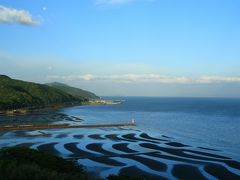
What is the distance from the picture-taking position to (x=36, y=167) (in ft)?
68.1

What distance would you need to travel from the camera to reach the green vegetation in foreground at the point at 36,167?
17516 millimetres

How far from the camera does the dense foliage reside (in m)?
17.5

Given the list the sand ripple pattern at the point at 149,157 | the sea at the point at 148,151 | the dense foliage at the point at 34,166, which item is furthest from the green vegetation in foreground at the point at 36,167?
the sand ripple pattern at the point at 149,157

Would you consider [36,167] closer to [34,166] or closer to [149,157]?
[34,166]

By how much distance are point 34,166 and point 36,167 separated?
0.89 meters

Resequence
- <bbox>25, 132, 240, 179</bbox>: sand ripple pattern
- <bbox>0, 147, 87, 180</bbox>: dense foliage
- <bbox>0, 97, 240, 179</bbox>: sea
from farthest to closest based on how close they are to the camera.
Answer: <bbox>0, 97, 240, 179</bbox>: sea, <bbox>25, 132, 240, 179</bbox>: sand ripple pattern, <bbox>0, 147, 87, 180</bbox>: dense foliage

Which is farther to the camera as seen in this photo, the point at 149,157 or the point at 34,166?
the point at 149,157

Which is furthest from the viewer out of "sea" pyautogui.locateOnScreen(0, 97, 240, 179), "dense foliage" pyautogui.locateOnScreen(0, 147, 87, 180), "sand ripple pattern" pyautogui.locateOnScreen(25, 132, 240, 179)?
"sea" pyautogui.locateOnScreen(0, 97, 240, 179)

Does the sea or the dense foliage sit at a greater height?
the dense foliage

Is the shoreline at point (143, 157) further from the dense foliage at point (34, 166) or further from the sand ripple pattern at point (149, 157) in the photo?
the dense foliage at point (34, 166)

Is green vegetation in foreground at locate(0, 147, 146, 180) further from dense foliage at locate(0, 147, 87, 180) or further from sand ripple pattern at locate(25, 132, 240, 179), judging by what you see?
sand ripple pattern at locate(25, 132, 240, 179)

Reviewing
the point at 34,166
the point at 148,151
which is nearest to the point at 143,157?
the point at 148,151

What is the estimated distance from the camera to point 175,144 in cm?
7088

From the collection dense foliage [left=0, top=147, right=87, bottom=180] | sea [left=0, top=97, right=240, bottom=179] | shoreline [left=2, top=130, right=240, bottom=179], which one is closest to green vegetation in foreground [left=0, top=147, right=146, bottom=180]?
dense foliage [left=0, top=147, right=87, bottom=180]
